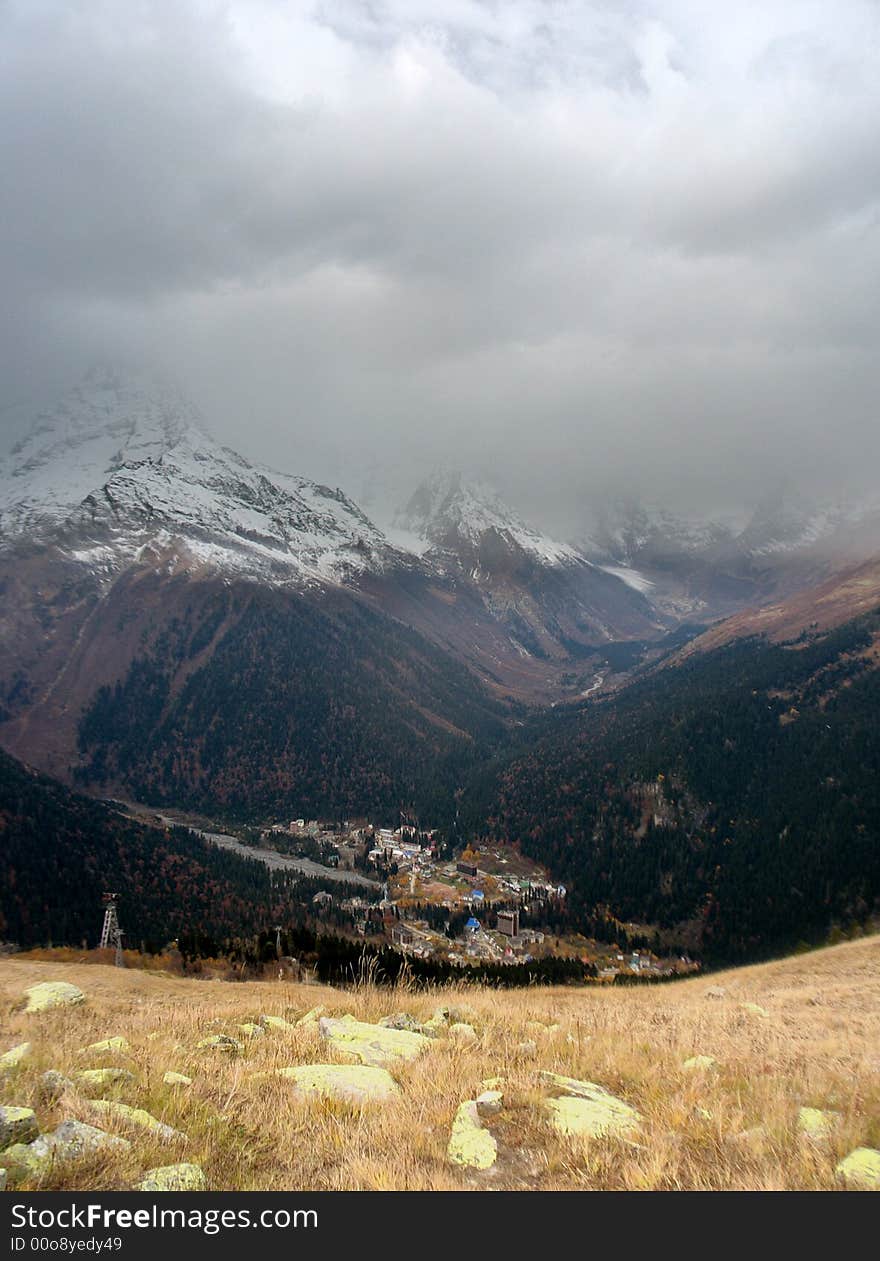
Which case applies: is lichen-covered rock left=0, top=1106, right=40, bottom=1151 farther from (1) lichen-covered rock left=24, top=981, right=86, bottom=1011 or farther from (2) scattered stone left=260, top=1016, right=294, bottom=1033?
(1) lichen-covered rock left=24, top=981, right=86, bottom=1011

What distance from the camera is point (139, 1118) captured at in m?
6.83

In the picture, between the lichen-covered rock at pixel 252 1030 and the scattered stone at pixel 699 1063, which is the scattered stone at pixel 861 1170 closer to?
the scattered stone at pixel 699 1063

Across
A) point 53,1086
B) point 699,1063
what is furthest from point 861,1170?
point 53,1086

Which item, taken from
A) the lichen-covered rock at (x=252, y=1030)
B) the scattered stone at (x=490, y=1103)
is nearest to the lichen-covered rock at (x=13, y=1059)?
the lichen-covered rock at (x=252, y=1030)

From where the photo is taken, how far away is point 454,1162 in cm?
661

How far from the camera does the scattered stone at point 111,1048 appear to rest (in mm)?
10299

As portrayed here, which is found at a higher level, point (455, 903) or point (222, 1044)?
point (222, 1044)

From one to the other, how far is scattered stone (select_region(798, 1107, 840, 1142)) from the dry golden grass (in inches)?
6.0

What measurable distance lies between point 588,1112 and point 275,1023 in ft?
31.6

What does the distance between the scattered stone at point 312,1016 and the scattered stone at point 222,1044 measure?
2868 millimetres

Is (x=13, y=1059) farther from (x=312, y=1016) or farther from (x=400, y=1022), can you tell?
(x=400, y=1022)
